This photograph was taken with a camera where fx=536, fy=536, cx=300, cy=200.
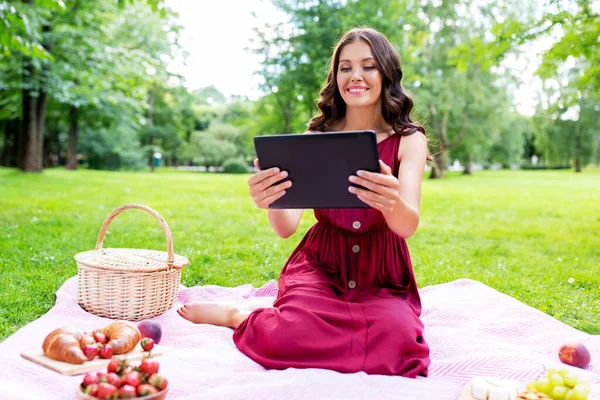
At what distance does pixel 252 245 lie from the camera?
620 cm

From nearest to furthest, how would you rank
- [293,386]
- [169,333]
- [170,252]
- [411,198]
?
[293,386], [411,198], [169,333], [170,252]

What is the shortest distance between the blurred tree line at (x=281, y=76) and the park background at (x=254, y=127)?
7 cm

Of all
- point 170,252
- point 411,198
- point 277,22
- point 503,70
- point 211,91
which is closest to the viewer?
point 411,198

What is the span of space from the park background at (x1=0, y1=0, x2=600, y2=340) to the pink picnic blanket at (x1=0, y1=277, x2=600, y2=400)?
48cm

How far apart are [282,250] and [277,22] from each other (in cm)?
1638

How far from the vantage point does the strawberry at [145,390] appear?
2.08 meters

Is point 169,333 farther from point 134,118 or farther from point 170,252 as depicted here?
point 134,118

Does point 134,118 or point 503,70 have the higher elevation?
point 503,70

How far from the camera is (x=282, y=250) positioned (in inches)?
236

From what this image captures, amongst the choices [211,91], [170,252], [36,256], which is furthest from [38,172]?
[211,91]

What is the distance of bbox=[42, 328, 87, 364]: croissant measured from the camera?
8.06ft

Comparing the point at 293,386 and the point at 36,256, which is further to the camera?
the point at 36,256

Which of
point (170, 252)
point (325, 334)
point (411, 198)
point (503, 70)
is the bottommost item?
point (325, 334)

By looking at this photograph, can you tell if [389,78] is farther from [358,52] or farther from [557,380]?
[557,380]
